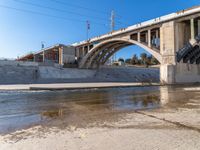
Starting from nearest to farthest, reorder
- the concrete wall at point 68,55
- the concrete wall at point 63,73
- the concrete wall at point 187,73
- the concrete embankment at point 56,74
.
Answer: the concrete wall at point 187,73 < the concrete embankment at point 56,74 < the concrete wall at point 63,73 < the concrete wall at point 68,55

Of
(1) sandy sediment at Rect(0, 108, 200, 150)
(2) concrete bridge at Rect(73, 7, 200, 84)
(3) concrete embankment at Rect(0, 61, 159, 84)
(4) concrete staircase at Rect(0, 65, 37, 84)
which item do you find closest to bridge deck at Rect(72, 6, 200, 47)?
(2) concrete bridge at Rect(73, 7, 200, 84)

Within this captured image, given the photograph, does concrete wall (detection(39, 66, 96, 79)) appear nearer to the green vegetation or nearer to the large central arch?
the large central arch

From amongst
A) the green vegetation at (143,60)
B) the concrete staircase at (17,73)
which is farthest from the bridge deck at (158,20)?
the green vegetation at (143,60)

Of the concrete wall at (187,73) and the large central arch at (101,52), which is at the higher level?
the large central arch at (101,52)

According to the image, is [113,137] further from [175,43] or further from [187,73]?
[187,73]

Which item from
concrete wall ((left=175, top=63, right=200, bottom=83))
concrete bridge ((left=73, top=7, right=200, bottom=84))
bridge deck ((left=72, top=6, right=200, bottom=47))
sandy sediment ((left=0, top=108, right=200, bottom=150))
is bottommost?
sandy sediment ((left=0, top=108, right=200, bottom=150))

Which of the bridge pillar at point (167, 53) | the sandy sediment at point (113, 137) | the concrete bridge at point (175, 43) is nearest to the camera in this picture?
the sandy sediment at point (113, 137)

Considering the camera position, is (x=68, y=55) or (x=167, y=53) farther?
(x=68, y=55)

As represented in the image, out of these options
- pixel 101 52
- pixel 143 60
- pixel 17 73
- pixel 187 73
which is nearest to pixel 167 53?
pixel 187 73

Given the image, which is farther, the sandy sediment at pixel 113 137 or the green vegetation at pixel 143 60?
the green vegetation at pixel 143 60

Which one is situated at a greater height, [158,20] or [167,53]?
[158,20]

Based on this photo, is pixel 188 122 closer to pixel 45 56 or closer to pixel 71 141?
pixel 71 141

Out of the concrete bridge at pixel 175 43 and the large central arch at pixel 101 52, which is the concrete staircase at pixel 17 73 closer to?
the large central arch at pixel 101 52

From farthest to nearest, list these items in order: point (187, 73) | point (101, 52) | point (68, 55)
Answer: point (68, 55) → point (101, 52) → point (187, 73)
